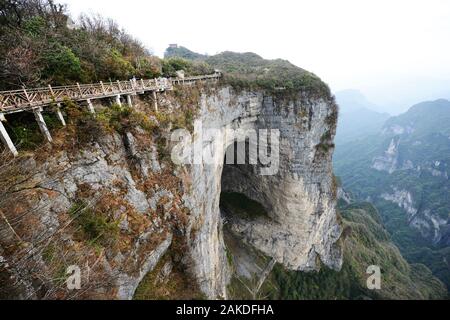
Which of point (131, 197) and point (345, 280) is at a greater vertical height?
point (131, 197)

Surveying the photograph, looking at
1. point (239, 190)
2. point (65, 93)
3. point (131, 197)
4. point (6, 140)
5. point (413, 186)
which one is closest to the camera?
point (6, 140)

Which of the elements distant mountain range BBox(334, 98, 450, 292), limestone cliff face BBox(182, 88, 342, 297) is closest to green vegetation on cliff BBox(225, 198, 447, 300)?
limestone cliff face BBox(182, 88, 342, 297)

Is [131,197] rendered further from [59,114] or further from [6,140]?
[6,140]

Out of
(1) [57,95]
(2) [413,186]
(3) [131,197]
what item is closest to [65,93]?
(1) [57,95]

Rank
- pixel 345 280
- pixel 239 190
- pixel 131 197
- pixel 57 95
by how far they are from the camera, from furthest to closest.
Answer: pixel 345 280 → pixel 239 190 → pixel 131 197 → pixel 57 95

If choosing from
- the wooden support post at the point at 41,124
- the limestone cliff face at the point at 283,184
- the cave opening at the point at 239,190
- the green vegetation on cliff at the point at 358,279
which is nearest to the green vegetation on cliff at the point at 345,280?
the green vegetation on cliff at the point at 358,279

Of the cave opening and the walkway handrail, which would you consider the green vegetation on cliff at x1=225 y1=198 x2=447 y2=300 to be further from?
the walkway handrail
